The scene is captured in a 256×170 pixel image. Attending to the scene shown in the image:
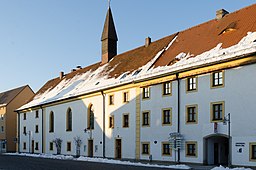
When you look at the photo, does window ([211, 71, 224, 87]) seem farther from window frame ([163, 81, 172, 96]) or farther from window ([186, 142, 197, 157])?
window ([186, 142, 197, 157])

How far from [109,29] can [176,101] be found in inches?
866

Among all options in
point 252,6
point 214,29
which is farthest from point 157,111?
point 252,6

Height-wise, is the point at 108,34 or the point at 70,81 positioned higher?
the point at 108,34

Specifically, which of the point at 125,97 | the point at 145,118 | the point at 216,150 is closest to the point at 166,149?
the point at 145,118

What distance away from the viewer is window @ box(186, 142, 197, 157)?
2730 cm

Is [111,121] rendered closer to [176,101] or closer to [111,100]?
[111,100]

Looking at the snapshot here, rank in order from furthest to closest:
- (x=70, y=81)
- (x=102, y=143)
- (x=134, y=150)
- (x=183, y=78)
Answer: (x=70, y=81) → (x=102, y=143) → (x=134, y=150) → (x=183, y=78)

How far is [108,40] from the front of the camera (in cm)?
4828

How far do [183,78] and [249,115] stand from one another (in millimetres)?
→ 6543

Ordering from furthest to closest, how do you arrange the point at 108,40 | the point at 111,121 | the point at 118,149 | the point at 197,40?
the point at 108,40 < the point at 111,121 < the point at 118,149 < the point at 197,40

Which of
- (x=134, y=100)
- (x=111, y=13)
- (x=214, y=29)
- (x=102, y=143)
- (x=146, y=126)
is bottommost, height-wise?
(x=102, y=143)

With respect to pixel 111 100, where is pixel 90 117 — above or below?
below

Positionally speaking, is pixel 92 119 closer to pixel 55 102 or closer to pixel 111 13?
pixel 55 102

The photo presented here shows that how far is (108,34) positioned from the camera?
48219 millimetres
